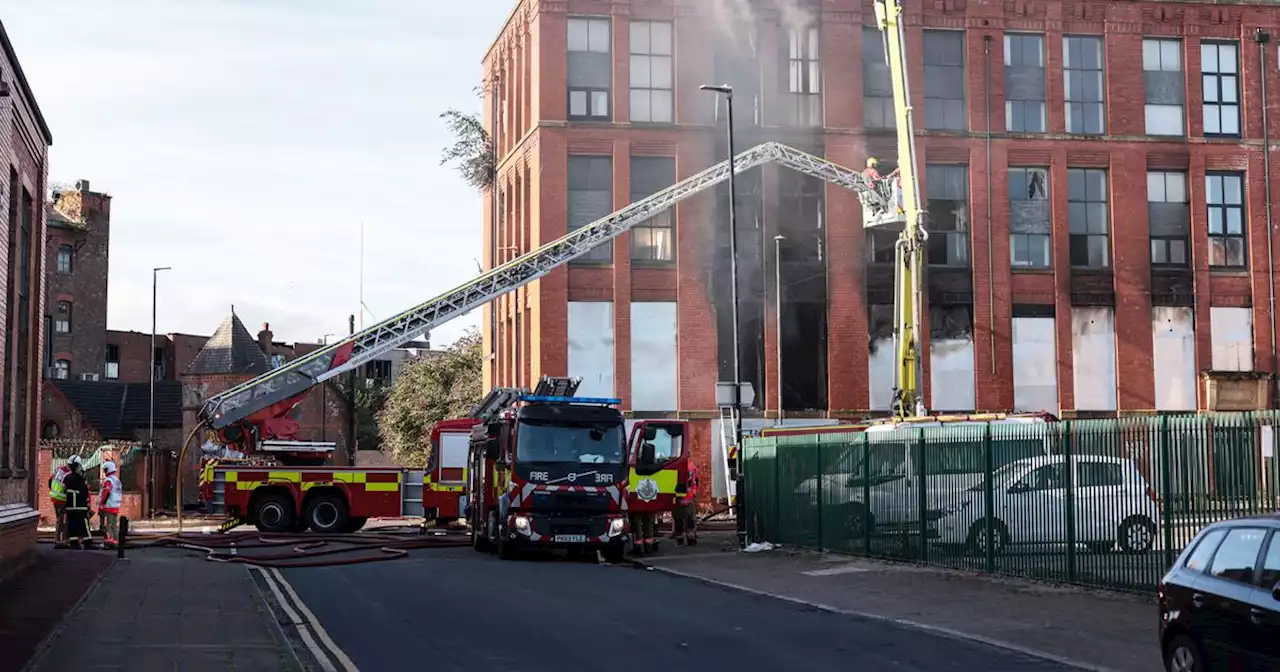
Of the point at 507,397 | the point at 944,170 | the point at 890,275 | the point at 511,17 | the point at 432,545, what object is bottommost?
the point at 432,545

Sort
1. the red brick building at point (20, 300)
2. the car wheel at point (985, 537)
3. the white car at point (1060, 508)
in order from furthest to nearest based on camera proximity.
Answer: the red brick building at point (20, 300) → the car wheel at point (985, 537) → the white car at point (1060, 508)

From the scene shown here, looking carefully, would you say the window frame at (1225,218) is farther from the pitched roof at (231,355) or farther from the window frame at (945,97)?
the pitched roof at (231,355)

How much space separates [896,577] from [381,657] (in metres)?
10.4

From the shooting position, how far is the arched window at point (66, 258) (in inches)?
3044

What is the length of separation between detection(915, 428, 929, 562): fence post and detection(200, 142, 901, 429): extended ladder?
1668cm

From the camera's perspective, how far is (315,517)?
34.4 m

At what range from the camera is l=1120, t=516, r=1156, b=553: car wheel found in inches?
683

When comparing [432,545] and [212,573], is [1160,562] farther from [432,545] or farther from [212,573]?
[432,545]

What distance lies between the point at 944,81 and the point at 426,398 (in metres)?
25.2

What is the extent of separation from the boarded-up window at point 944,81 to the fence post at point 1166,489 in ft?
102

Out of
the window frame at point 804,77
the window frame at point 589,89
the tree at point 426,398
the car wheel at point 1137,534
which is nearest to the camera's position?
the car wheel at point 1137,534

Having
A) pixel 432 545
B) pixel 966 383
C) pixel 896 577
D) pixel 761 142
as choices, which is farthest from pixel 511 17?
pixel 896 577

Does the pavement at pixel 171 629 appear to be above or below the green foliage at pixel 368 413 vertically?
below

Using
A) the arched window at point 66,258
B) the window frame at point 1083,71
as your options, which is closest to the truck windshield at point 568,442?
the window frame at point 1083,71
